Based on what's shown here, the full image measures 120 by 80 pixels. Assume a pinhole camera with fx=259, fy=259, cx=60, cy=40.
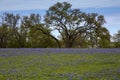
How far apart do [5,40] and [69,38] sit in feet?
53.8

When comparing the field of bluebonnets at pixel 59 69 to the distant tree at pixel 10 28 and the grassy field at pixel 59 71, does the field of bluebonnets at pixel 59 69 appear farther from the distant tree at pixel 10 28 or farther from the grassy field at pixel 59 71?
the distant tree at pixel 10 28

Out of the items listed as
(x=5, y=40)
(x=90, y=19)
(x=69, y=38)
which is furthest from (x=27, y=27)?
(x=90, y=19)

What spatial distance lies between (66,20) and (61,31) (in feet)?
10.6

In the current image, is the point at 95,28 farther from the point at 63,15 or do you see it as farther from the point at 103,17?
the point at 63,15

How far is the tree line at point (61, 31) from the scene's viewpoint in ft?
207

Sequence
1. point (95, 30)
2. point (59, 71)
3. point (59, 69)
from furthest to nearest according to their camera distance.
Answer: point (95, 30) → point (59, 69) → point (59, 71)

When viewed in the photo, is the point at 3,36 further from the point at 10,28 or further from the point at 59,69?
the point at 59,69

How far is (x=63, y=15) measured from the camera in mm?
63625

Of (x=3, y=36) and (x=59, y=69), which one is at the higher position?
(x=3, y=36)

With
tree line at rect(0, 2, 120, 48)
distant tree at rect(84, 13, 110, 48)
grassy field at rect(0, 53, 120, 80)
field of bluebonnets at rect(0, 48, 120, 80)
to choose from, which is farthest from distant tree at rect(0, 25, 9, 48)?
grassy field at rect(0, 53, 120, 80)

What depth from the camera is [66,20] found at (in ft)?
209

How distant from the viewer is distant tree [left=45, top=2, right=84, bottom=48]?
6353 cm

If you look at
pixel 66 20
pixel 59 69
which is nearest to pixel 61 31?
pixel 66 20

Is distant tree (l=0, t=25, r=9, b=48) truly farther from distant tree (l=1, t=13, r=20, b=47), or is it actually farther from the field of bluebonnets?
the field of bluebonnets
